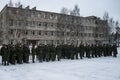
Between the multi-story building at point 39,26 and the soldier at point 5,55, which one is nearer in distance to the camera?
the soldier at point 5,55

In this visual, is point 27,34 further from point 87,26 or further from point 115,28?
point 115,28

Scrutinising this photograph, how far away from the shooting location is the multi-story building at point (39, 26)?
5859 centimetres

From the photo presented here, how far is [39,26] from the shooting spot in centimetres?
6594

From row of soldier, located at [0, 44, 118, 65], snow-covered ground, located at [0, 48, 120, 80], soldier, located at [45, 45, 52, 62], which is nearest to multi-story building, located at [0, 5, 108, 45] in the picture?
row of soldier, located at [0, 44, 118, 65]

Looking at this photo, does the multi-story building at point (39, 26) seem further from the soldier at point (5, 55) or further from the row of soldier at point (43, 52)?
the soldier at point (5, 55)

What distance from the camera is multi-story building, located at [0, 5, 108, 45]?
58.6 m

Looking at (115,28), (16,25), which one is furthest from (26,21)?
(115,28)

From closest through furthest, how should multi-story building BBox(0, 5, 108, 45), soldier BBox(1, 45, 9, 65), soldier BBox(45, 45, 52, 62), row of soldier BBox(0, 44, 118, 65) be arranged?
soldier BBox(1, 45, 9, 65) → row of soldier BBox(0, 44, 118, 65) → soldier BBox(45, 45, 52, 62) → multi-story building BBox(0, 5, 108, 45)

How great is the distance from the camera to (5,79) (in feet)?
40.1

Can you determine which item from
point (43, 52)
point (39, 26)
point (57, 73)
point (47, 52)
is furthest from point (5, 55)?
point (39, 26)

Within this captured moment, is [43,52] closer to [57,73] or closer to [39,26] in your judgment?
[57,73]

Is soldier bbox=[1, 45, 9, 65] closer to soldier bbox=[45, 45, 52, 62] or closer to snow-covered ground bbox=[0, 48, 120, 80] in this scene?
snow-covered ground bbox=[0, 48, 120, 80]

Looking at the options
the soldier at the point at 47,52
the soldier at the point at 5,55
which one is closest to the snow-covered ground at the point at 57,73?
the soldier at the point at 5,55

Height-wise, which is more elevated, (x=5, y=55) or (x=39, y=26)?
(x=39, y=26)
